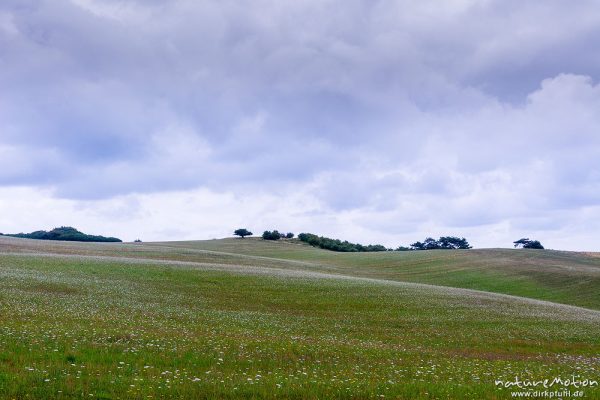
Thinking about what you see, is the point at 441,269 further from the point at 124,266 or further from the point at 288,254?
the point at 124,266

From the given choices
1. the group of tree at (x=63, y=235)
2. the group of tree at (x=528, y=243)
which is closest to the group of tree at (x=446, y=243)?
the group of tree at (x=528, y=243)

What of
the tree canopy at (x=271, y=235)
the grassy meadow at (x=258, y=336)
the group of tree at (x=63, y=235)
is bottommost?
the grassy meadow at (x=258, y=336)

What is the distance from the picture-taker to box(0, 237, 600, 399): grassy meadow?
12938 mm

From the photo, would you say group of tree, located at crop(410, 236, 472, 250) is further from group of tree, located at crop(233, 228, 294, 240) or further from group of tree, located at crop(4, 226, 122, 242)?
group of tree, located at crop(4, 226, 122, 242)

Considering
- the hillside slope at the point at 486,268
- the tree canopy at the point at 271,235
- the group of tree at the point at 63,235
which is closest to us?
the hillside slope at the point at 486,268

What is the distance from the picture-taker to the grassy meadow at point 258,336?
1294cm

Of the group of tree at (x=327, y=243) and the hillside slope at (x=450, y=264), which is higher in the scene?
the group of tree at (x=327, y=243)

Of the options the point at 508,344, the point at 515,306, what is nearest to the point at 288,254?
the point at 515,306

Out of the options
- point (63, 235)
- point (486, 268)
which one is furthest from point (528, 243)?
point (63, 235)

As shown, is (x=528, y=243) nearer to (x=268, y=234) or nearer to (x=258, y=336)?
(x=268, y=234)

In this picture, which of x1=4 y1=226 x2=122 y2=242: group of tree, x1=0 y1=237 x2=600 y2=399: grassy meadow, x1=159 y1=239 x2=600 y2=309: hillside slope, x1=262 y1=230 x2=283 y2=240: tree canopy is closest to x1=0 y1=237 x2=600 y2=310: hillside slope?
x1=159 y1=239 x2=600 y2=309: hillside slope

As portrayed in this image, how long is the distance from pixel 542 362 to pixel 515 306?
2424 centimetres

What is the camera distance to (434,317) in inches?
1405

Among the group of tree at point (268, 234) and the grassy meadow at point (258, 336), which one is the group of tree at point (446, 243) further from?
the grassy meadow at point (258, 336)
